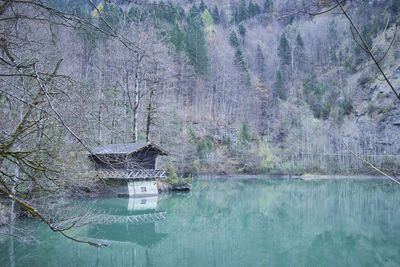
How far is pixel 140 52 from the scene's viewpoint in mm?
2514

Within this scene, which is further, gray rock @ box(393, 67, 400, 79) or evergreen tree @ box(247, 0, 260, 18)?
evergreen tree @ box(247, 0, 260, 18)

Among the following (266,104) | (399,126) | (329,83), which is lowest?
(399,126)

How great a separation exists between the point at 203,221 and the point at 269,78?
47.0 meters

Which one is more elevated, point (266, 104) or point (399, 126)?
point (266, 104)

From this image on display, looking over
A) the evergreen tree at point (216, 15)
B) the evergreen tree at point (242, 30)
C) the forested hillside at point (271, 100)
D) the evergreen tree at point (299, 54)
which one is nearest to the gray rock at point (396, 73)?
the forested hillside at point (271, 100)

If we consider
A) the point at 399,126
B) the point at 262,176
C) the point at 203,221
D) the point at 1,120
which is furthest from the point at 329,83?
the point at 1,120

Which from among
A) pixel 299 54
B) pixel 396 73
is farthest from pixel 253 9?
pixel 396 73

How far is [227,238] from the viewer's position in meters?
9.27

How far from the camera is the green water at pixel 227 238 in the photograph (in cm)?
729

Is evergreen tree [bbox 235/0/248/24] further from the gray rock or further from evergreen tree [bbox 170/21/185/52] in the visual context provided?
the gray rock

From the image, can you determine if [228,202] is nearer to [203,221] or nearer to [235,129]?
[203,221]

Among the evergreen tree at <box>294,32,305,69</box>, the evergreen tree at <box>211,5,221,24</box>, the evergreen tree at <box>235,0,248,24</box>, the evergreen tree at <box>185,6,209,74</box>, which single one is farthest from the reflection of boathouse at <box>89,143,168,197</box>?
the evergreen tree at <box>235,0,248,24</box>

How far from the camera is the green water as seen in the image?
7293 millimetres

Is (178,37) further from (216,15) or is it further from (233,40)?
(216,15)
